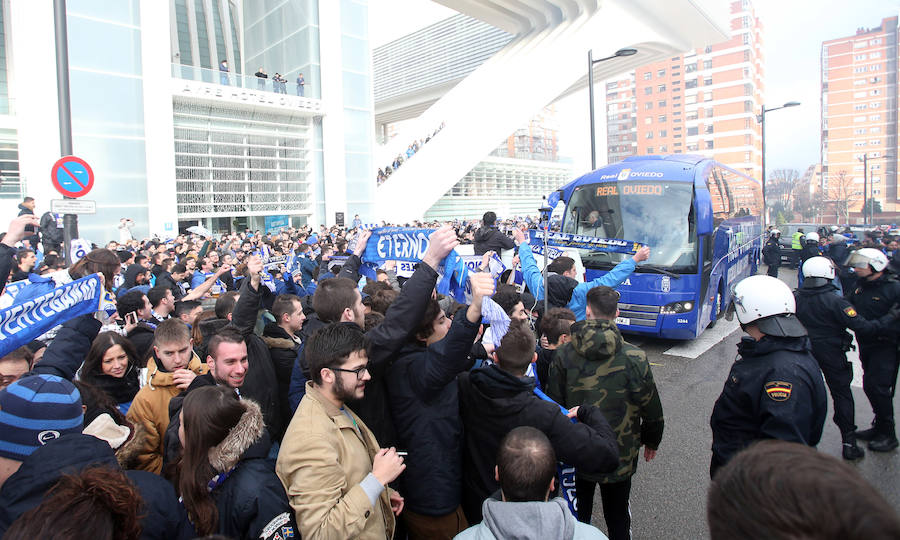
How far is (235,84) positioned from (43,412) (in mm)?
25759

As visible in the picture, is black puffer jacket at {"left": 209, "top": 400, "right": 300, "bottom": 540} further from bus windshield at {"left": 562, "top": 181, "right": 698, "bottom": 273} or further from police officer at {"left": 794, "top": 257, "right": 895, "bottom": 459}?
bus windshield at {"left": 562, "top": 181, "right": 698, "bottom": 273}

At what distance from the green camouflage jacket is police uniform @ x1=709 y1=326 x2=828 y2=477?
0.41 m

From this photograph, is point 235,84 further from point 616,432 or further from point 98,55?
point 616,432

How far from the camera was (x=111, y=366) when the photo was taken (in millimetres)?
3289

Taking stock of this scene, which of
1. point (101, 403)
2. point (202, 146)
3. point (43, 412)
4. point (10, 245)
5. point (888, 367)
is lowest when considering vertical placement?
point (888, 367)

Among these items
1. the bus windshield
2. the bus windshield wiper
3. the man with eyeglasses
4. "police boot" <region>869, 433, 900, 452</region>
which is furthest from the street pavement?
the man with eyeglasses

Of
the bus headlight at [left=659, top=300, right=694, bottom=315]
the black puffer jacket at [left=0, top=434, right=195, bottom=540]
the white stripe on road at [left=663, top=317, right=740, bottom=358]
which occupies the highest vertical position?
the black puffer jacket at [left=0, top=434, right=195, bottom=540]

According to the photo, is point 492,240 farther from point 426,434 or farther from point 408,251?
point 426,434

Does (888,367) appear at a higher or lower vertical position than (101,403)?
lower

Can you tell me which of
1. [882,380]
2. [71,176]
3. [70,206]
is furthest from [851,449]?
[71,176]

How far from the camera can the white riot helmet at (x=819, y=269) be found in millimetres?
4770

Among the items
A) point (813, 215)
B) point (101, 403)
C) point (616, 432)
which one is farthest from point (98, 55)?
point (813, 215)

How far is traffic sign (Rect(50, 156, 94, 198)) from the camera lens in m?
7.37

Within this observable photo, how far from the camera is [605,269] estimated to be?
8492 mm
